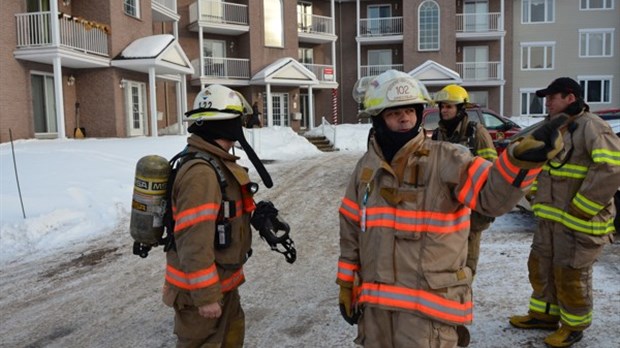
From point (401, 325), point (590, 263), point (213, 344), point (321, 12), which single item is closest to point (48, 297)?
point (213, 344)

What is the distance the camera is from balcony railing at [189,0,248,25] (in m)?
26.8

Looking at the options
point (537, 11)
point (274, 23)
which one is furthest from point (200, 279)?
point (537, 11)

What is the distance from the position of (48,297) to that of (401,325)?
13.9 ft

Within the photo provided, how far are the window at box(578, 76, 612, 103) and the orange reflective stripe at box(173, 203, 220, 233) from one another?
35.5 metres

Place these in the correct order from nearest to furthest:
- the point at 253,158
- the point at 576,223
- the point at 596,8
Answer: the point at 253,158 → the point at 576,223 → the point at 596,8

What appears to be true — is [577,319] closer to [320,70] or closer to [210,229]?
[210,229]

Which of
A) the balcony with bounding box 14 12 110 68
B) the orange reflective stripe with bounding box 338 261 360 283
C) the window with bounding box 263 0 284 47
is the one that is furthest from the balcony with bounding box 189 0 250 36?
the orange reflective stripe with bounding box 338 261 360 283

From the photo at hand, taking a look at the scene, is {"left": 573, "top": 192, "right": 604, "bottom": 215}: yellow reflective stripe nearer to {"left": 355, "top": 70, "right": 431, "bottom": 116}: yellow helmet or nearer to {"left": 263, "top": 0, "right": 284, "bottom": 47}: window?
{"left": 355, "top": 70, "right": 431, "bottom": 116}: yellow helmet

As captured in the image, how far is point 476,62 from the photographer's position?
32.6m

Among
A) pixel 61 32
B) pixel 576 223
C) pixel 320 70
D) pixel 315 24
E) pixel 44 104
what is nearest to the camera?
pixel 576 223

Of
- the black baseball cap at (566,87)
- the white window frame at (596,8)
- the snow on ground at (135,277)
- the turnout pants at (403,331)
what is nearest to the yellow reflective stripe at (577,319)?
the snow on ground at (135,277)

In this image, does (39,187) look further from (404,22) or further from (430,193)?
(404,22)

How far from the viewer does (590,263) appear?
364 cm

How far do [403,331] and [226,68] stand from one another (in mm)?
26347
